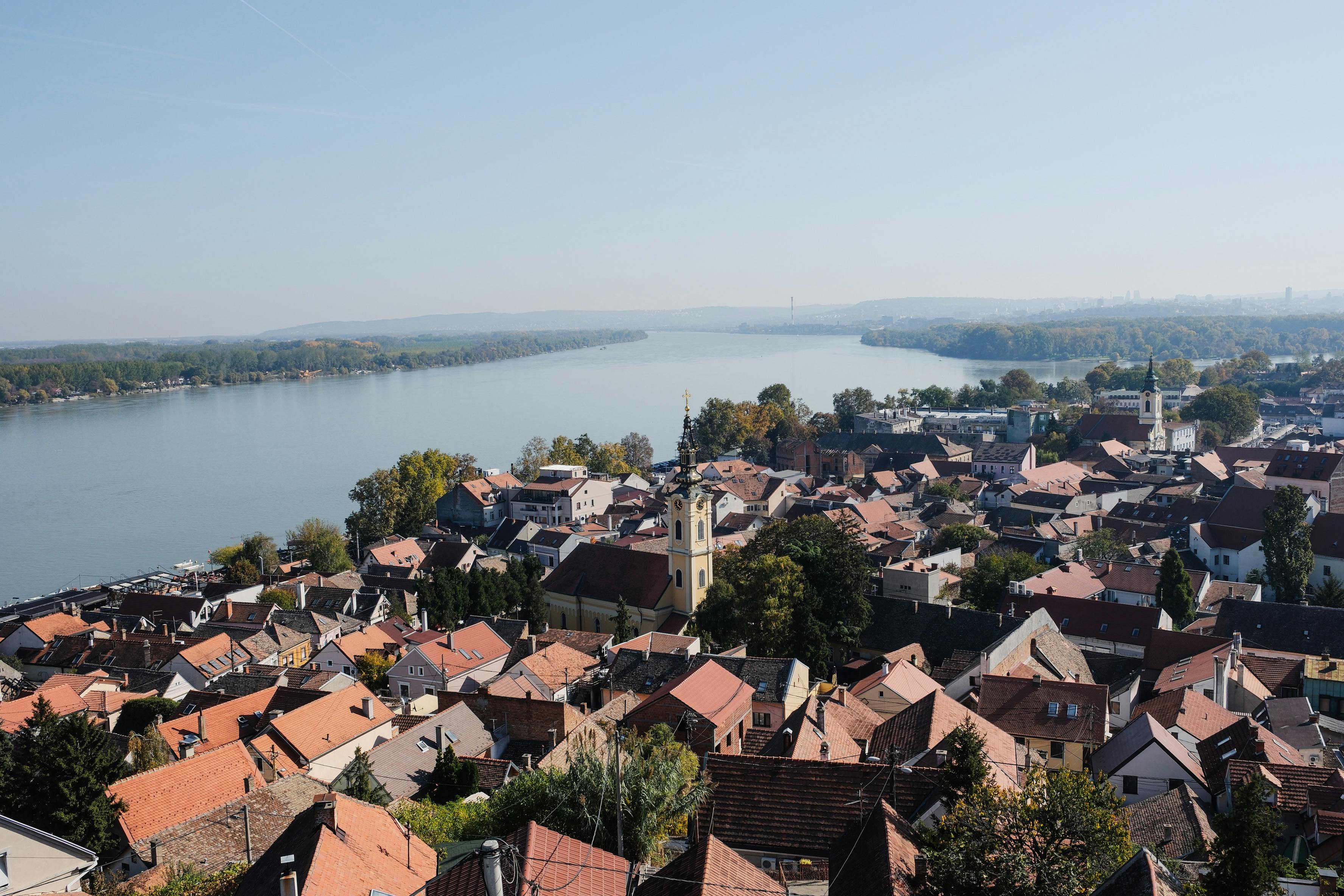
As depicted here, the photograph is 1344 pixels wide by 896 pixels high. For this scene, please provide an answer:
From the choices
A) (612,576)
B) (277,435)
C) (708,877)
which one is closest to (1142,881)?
(708,877)

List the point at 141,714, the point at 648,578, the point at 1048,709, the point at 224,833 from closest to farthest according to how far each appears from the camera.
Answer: the point at 224,833
the point at 1048,709
the point at 141,714
the point at 648,578

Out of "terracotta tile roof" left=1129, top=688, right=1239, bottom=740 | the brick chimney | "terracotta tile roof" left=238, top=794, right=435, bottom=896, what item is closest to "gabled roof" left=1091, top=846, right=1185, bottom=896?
"terracotta tile roof" left=238, top=794, right=435, bottom=896

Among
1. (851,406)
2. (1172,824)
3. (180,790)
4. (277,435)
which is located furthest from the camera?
(277,435)

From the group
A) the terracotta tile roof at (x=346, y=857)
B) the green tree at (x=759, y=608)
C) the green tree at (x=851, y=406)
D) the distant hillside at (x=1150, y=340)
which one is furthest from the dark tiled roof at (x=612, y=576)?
the distant hillside at (x=1150, y=340)

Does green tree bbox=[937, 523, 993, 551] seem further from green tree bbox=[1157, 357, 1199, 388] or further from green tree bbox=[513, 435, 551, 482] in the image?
green tree bbox=[1157, 357, 1199, 388]

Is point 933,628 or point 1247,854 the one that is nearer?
point 1247,854

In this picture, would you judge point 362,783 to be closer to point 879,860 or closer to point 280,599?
point 879,860
